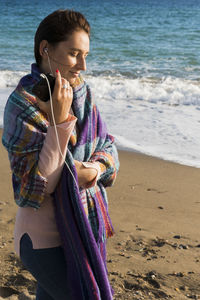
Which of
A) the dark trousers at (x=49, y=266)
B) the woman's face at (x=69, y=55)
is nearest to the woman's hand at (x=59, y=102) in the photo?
the woman's face at (x=69, y=55)

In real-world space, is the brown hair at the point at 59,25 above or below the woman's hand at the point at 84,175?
above

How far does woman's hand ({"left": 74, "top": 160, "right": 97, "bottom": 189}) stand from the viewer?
196cm

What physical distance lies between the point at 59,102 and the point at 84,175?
0.34m

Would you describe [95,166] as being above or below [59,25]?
below

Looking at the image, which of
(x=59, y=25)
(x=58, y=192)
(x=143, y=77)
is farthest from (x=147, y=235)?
(x=143, y=77)

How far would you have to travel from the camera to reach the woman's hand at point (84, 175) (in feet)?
6.43

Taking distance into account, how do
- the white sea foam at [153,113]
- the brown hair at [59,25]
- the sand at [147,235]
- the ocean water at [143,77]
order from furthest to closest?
the ocean water at [143,77]
the white sea foam at [153,113]
the sand at [147,235]
the brown hair at [59,25]

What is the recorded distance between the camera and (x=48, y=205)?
1.96m

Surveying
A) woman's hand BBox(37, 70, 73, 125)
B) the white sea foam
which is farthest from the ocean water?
woman's hand BBox(37, 70, 73, 125)

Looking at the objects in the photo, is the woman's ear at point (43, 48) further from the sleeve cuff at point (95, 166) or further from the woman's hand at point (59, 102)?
the sleeve cuff at point (95, 166)

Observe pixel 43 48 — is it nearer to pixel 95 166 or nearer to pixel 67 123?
pixel 67 123

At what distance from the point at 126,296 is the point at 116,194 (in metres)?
1.78

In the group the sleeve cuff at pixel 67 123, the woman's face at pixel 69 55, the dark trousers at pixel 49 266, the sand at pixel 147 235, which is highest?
the woman's face at pixel 69 55

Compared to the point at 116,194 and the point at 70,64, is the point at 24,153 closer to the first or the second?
the point at 70,64
